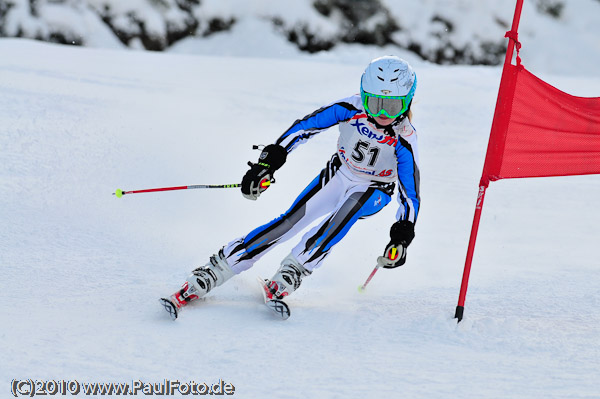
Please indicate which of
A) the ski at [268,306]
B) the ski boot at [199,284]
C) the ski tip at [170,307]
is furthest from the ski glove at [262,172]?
the ski tip at [170,307]

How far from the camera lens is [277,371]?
2.72 meters

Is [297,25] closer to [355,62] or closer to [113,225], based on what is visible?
[355,62]

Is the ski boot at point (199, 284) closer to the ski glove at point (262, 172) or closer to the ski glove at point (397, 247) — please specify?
the ski glove at point (262, 172)

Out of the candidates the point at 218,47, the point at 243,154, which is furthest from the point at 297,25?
the point at 243,154

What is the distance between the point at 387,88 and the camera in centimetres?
337

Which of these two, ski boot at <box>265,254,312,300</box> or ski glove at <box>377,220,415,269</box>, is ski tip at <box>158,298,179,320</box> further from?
ski glove at <box>377,220,415,269</box>

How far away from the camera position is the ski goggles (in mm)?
3385

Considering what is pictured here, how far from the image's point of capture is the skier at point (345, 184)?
3393mm

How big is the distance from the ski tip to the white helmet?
1.32m

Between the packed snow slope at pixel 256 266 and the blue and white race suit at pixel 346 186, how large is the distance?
0.79 ft

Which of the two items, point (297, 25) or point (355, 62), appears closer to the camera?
point (355, 62)

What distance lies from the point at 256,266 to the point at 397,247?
54.0 inches

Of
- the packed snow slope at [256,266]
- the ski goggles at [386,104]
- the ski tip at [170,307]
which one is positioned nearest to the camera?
the packed snow slope at [256,266]

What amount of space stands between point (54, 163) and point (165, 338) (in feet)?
11.2
